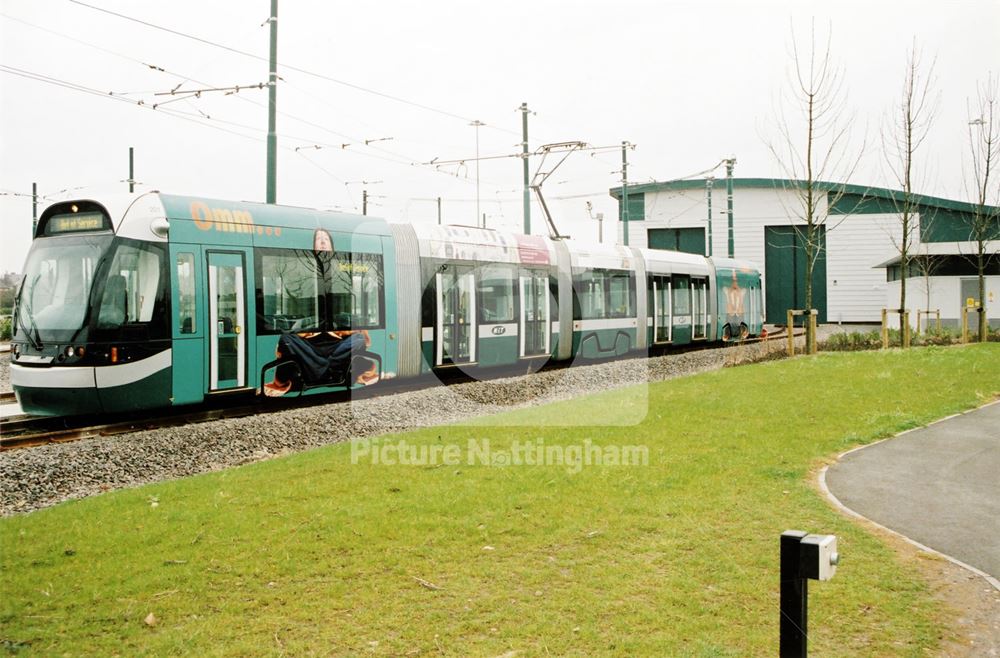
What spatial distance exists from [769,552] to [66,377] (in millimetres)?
9473

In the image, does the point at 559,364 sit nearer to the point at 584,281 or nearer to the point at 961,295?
the point at 584,281

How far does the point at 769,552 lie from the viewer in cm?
588

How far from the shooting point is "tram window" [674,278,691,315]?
86.3 feet

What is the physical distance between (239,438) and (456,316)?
6.82m

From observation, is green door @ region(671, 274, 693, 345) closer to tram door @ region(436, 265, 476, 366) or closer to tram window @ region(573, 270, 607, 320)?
tram window @ region(573, 270, 607, 320)

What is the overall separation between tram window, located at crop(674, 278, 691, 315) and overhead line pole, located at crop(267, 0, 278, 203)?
13639 millimetres

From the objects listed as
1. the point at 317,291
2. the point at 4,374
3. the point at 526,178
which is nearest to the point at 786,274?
the point at 526,178

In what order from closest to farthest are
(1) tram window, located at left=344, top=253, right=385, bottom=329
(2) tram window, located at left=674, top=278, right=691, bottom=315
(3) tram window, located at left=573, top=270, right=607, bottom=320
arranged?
(1) tram window, located at left=344, top=253, right=385, bottom=329 → (3) tram window, located at left=573, top=270, right=607, bottom=320 → (2) tram window, located at left=674, top=278, right=691, bottom=315

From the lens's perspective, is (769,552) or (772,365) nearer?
(769,552)

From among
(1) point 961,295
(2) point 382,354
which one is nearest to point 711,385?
(2) point 382,354

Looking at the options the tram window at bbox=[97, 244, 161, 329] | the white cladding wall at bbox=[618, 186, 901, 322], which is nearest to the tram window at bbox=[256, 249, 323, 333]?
the tram window at bbox=[97, 244, 161, 329]

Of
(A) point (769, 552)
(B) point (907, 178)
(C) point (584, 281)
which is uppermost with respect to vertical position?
(B) point (907, 178)

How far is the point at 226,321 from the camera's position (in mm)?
12617

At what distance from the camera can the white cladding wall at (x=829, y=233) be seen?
1940 inches
